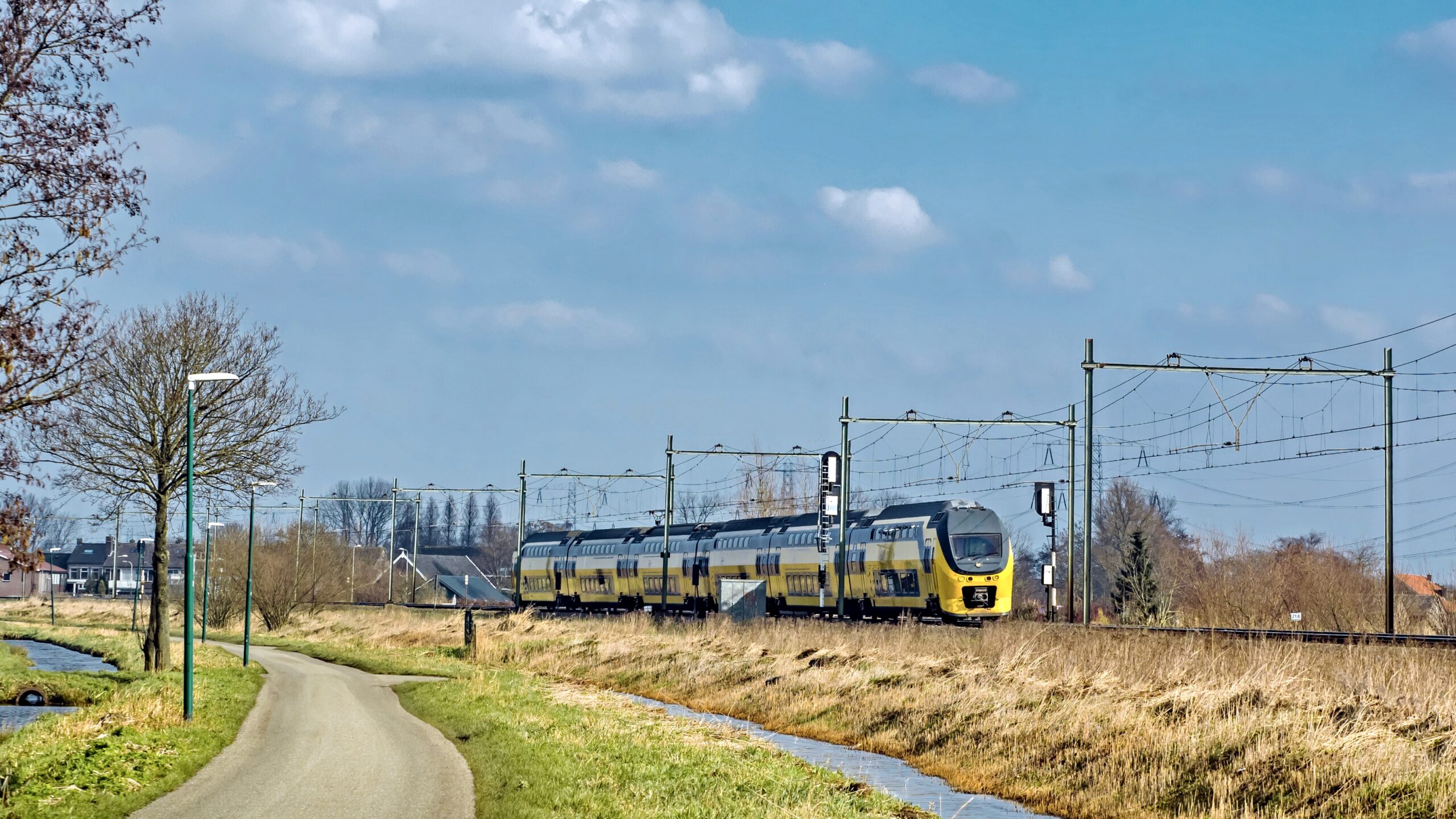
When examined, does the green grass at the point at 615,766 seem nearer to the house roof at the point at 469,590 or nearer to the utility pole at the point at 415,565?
the utility pole at the point at 415,565

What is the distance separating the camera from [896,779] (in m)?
24.2

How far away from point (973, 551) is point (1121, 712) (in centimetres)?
2709

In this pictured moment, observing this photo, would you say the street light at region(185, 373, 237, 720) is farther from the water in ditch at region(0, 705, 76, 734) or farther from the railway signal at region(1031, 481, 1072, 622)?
the railway signal at region(1031, 481, 1072, 622)

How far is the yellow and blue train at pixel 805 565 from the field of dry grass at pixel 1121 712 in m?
9.48

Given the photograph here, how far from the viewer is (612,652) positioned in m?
47.1

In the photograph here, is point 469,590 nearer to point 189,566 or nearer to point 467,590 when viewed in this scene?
point 467,590

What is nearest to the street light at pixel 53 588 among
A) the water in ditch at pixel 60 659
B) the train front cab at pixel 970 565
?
the water in ditch at pixel 60 659

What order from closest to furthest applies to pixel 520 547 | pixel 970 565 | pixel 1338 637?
pixel 1338 637 → pixel 970 565 → pixel 520 547

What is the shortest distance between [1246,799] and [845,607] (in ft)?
128

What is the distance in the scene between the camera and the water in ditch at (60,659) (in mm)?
49125

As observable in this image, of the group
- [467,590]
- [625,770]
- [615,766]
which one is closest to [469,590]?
[467,590]

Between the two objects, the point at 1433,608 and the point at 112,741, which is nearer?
the point at 112,741

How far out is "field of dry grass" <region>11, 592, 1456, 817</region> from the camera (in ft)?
60.1

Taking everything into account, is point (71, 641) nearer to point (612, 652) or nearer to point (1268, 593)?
point (612, 652)
